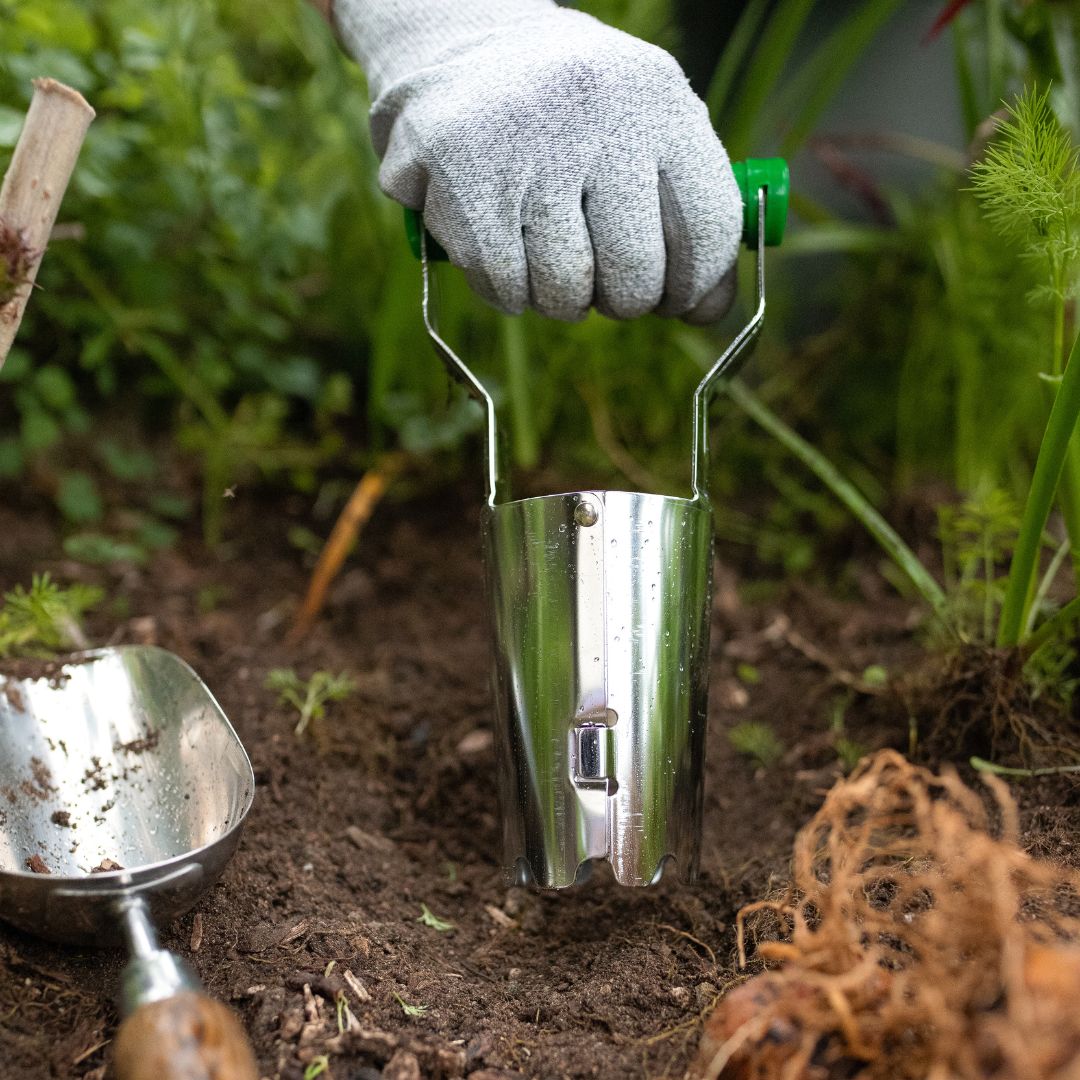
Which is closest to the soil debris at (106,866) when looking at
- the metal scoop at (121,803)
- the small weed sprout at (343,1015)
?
the metal scoop at (121,803)

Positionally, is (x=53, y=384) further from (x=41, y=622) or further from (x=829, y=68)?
(x=829, y=68)

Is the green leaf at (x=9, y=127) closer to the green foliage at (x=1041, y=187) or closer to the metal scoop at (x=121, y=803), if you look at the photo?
the metal scoop at (x=121, y=803)

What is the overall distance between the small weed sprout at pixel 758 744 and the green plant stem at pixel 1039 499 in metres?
0.27

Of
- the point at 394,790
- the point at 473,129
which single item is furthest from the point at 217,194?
the point at 394,790

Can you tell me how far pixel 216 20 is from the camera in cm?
143

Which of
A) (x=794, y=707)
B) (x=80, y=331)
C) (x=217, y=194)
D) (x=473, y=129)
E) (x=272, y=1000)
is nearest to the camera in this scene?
(x=272, y=1000)

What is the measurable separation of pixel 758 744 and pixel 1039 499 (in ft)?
1.31

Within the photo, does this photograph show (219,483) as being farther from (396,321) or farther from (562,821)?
(562,821)

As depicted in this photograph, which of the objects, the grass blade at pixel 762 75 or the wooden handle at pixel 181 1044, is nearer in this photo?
the wooden handle at pixel 181 1044

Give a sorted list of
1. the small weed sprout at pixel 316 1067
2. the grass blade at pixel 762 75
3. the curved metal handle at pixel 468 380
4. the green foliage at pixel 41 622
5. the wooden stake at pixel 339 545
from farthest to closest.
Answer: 1. the wooden stake at pixel 339 545
2. the grass blade at pixel 762 75
3. the green foliage at pixel 41 622
4. the curved metal handle at pixel 468 380
5. the small weed sprout at pixel 316 1067

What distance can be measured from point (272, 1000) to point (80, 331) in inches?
43.0

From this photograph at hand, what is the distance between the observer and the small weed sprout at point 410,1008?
0.69 m

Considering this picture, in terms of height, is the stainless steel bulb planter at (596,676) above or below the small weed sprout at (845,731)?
above

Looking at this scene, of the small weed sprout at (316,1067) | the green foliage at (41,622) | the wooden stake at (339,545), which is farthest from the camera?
the wooden stake at (339,545)
